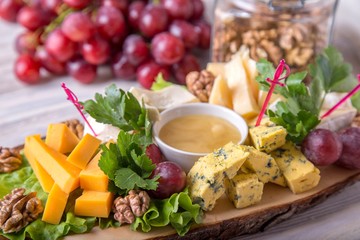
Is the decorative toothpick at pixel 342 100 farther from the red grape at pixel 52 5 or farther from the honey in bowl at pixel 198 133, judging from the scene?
the red grape at pixel 52 5

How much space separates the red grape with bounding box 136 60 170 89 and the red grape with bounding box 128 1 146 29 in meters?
0.19

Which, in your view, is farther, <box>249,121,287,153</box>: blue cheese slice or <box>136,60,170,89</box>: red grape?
<box>136,60,170,89</box>: red grape

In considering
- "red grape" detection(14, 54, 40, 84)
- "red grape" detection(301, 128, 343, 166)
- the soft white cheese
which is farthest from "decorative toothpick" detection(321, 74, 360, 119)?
"red grape" detection(14, 54, 40, 84)

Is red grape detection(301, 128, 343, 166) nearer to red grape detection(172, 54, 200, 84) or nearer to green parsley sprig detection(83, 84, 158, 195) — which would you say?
green parsley sprig detection(83, 84, 158, 195)

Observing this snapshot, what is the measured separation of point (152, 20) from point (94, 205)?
1047 millimetres

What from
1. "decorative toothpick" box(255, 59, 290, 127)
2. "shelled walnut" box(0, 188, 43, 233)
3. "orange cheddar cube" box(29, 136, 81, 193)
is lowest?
"shelled walnut" box(0, 188, 43, 233)

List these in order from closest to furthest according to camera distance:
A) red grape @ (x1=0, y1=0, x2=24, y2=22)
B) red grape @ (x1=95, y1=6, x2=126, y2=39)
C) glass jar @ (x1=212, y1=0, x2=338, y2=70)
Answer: glass jar @ (x1=212, y1=0, x2=338, y2=70) → red grape @ (x1=95, y1=6, x2=126, y2=39) → red grape @ (x1=0, y1=0, x2=24, y2=22)

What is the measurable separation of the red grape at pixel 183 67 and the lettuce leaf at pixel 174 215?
915mm

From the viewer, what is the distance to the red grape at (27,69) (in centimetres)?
221

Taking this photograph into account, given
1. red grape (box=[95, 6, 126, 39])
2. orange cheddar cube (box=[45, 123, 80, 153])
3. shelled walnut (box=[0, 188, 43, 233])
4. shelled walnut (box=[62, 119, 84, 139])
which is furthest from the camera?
red grape (box=[95, 6, 126, 39])

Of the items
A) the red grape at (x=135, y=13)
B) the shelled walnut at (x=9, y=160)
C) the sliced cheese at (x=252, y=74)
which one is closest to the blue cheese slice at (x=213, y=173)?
the sliced cheese at (x=252, y=74)

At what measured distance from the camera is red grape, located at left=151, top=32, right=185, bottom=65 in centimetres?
211

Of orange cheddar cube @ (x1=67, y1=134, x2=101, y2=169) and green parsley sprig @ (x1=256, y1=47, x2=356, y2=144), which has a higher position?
green parsley sprig @ (x1=256, y1=47, x2=356, y2=144)

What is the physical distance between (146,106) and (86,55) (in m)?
0.71
